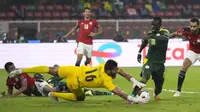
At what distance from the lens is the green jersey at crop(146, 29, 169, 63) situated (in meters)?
12.4

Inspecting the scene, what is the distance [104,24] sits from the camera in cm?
2897

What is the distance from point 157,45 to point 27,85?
10.5 ft

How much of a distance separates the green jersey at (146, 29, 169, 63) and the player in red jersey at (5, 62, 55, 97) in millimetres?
2481

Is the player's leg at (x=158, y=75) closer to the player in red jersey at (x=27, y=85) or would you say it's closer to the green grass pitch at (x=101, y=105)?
the green grass pitch at (x=101, y=105)

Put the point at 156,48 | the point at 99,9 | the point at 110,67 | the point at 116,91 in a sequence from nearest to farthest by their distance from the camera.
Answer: the point at 116,91, the point at 110,67, the point at 156,48, the point at 99,9

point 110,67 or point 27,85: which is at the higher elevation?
point 110,67

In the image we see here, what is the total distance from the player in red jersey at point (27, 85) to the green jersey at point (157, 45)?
2.48 m

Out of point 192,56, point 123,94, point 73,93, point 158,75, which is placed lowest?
Result: point 73,93

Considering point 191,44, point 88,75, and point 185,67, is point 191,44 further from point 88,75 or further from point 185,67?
point 88,75

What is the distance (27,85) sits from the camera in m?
13.3

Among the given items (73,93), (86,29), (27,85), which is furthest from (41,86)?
(86,29)

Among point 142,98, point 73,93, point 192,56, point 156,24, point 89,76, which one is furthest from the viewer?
point 192,56

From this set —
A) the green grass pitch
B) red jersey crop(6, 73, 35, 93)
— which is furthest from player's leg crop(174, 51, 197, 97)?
red jersey crop(6, 73, 35, 93)

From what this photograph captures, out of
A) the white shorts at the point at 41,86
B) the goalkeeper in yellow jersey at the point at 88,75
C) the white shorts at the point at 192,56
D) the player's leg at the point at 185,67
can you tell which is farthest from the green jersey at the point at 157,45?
the white shorts at the point at 41,86
